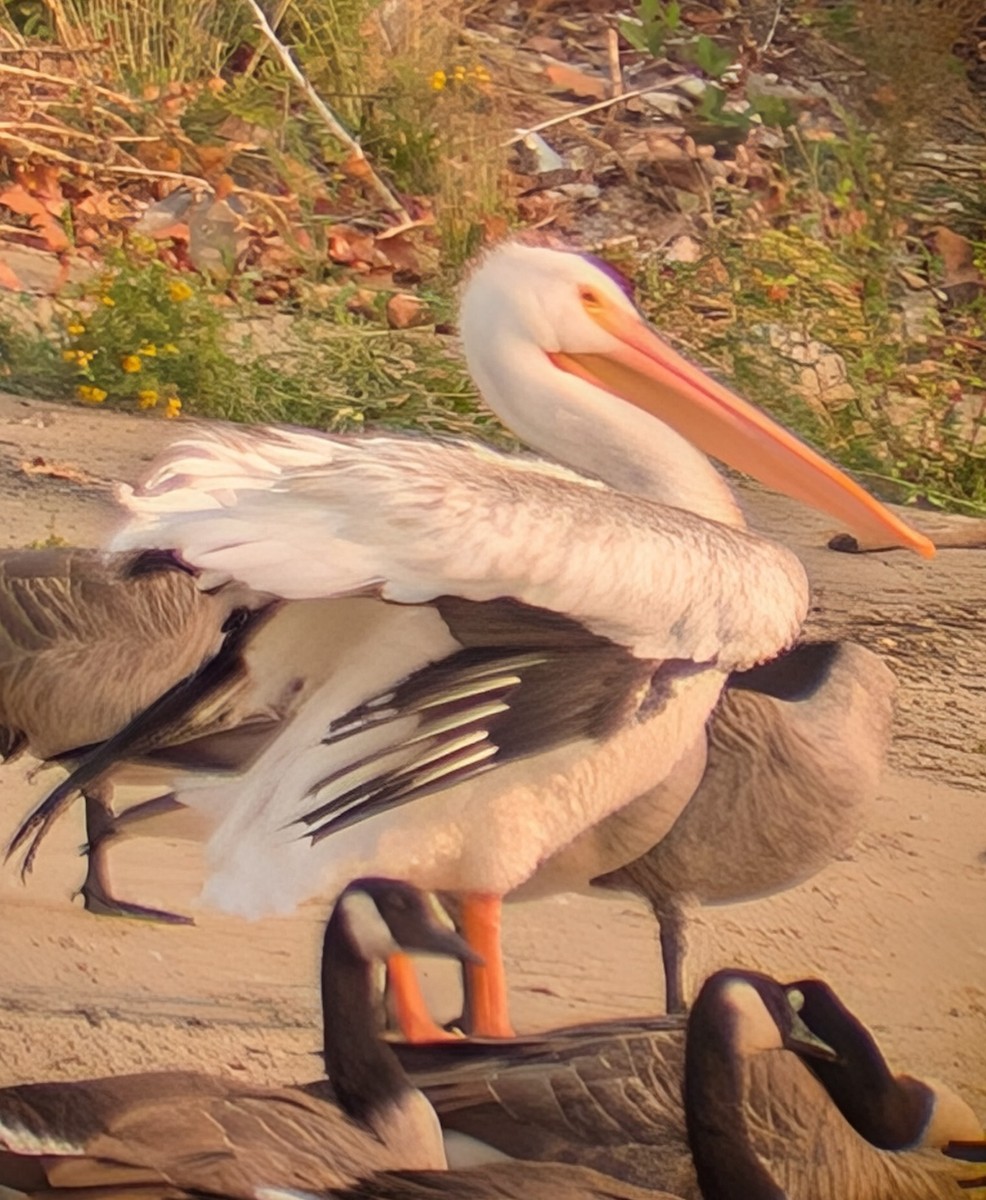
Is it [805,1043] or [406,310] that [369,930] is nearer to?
[805,1043]

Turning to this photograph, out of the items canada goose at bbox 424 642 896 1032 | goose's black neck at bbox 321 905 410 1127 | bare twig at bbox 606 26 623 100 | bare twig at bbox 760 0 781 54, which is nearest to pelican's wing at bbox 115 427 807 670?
canada goose at bbox 424 642 896 1032

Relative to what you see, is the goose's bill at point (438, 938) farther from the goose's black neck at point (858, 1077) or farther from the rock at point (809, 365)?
the rock at point (809, 365)

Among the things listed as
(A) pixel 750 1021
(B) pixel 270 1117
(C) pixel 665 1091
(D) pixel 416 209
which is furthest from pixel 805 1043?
(D) pixel 416 209

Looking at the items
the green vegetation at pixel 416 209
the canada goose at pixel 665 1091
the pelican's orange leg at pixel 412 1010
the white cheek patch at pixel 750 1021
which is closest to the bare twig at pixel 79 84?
the green vegetation at pixel 416 209

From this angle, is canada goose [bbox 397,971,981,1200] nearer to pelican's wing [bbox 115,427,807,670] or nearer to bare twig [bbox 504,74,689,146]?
pelican's wing [bbox 115,427,807,670]

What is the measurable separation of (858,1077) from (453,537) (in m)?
0.96

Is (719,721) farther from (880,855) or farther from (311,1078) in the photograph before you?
(311,1078)

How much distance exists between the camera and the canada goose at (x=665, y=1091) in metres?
2.99

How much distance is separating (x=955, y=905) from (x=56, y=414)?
4.78ft

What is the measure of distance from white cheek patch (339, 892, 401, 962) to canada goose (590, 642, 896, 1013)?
0.92ft

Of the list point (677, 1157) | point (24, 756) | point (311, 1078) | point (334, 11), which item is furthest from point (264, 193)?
point (677, 1157)

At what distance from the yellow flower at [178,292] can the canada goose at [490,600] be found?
9.5 inches

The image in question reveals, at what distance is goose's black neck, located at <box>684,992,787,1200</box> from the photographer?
3008mm

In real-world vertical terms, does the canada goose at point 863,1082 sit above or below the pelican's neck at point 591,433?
below
